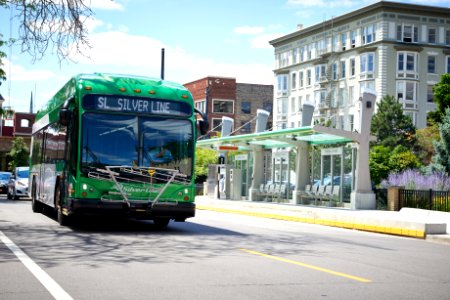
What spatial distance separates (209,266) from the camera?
33.9 ft

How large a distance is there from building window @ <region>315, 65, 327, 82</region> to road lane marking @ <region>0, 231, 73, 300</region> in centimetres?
6553

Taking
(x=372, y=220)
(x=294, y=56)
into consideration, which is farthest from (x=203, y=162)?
(x=372, y=220)

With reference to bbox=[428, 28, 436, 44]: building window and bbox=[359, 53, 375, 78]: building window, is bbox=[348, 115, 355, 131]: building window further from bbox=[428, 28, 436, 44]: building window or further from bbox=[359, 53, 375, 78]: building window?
bbox=[428, 28, 436, 44]: building window

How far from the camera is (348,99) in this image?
72500 mm

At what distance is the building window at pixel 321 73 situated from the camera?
7625 centimetres

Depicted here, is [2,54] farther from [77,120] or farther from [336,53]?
[336,53]

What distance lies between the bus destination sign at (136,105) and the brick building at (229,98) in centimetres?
7346

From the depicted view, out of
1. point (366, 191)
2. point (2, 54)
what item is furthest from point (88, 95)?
point (2, 54)

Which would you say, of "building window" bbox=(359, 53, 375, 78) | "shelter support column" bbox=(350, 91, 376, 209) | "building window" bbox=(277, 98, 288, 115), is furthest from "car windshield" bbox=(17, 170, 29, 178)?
"building window" bbox=(277, 98, 288, 115)

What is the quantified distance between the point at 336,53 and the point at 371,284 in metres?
66.7

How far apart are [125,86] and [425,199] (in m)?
18.3

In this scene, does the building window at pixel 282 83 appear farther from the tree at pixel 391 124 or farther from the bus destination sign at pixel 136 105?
the bus destination sign at pixel 136 105

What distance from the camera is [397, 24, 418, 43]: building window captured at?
2734 inches

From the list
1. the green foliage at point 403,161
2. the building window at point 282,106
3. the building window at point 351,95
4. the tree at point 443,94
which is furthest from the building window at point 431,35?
the green foliage at point 403,161
